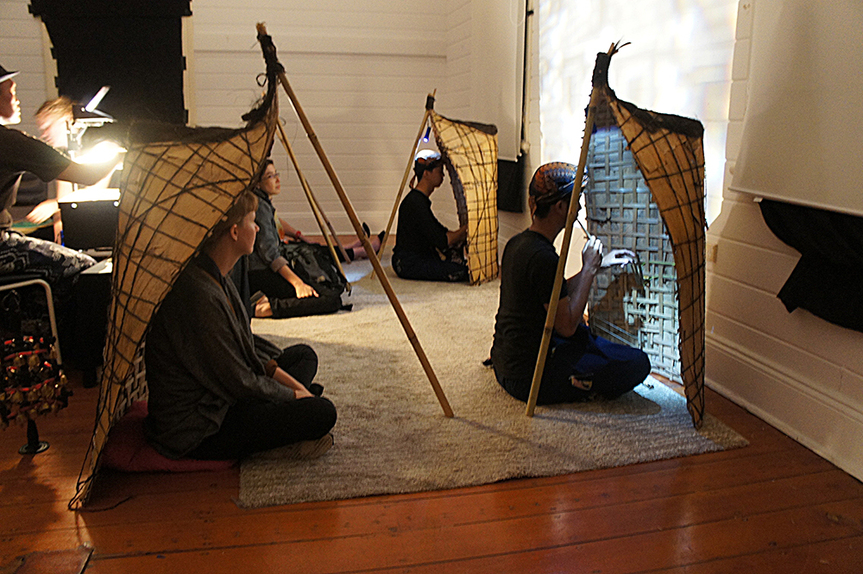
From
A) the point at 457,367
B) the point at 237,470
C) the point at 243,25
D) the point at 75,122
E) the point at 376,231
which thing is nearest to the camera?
the point at 237,470

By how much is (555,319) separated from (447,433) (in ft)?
1.78

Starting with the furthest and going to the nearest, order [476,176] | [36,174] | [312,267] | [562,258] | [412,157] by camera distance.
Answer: [412,157], [476,176], [312,267], [36,174], [562,258]

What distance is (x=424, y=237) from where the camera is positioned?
15.0 ft

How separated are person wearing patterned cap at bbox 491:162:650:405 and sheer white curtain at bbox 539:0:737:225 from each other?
0.67 meters

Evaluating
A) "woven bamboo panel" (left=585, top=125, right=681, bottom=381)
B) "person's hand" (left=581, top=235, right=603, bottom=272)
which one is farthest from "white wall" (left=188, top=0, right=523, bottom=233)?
"person's hand" (left=581, top=235, right=603, bottom=272)

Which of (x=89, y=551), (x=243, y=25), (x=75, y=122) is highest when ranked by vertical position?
(x=243, y=25)

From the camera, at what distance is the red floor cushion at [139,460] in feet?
6.70

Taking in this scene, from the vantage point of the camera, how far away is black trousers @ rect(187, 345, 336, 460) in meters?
2.04

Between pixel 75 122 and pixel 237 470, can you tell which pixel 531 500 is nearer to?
pixel 237 470

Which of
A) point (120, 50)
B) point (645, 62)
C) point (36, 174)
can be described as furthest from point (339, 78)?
point (36, 174)

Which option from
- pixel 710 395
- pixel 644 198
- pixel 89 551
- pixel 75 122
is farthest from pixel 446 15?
pixel 89 551

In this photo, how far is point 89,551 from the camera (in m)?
1.69

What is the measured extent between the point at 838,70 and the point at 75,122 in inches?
142

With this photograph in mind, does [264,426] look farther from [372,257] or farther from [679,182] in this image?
[679,182]
